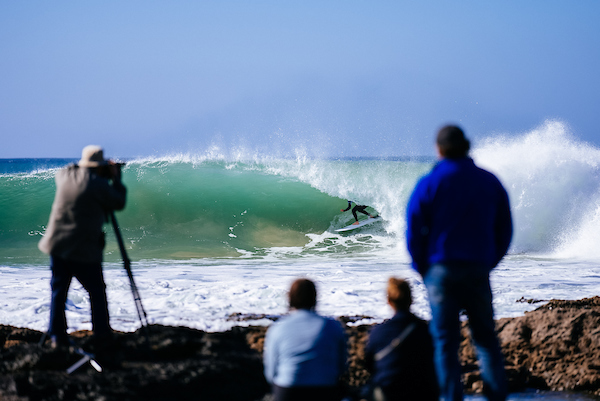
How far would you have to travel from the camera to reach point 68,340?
143 inches

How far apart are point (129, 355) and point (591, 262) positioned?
32.1 feet

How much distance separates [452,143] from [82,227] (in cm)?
216

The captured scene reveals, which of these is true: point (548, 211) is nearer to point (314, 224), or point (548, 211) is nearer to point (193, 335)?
point (314, 224)

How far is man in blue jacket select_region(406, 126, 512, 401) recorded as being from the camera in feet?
8.55

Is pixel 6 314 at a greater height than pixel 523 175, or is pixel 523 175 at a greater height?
pixel 523 175

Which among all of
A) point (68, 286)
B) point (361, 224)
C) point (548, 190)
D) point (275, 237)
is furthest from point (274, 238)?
point (68, 286)

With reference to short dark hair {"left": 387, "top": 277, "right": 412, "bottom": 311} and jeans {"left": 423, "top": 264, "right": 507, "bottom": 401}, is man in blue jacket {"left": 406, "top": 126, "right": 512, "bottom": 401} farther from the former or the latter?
short dark hair {"left": 387, "top": 277, "right": 412, "bottom": 311}

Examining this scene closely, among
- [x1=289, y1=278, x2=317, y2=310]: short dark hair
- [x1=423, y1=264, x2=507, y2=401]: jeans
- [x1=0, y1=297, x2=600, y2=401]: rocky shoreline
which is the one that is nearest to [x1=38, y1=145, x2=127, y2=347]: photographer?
[x1=0, y1=297, x2=600, y2=401]: rocky shoreline

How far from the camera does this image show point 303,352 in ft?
7.41

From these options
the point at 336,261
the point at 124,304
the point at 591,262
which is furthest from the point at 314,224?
the point at 124,304

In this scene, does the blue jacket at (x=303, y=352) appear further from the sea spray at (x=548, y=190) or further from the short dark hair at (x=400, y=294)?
the sea spray at (x=548, y=190)

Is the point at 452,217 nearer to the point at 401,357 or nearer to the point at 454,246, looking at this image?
the point at 454,246

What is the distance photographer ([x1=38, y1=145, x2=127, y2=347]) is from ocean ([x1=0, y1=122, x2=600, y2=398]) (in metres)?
1.61

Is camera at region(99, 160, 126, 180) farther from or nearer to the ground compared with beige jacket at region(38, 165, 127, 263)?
farther from the ground
